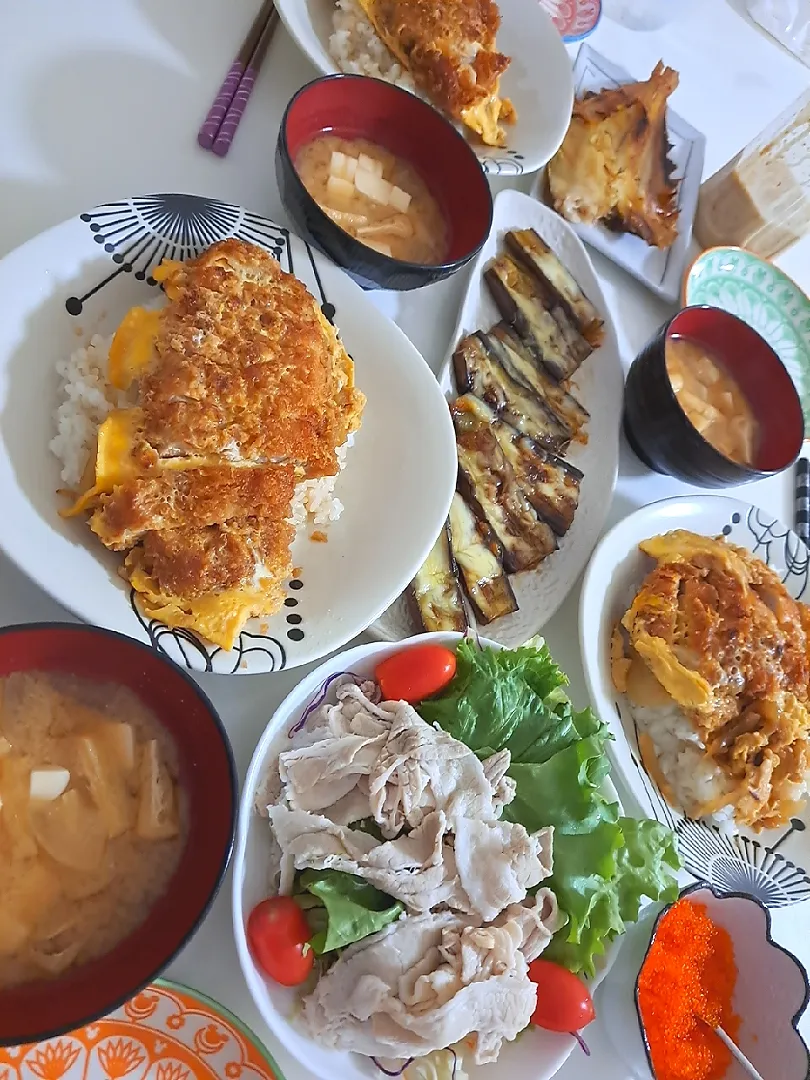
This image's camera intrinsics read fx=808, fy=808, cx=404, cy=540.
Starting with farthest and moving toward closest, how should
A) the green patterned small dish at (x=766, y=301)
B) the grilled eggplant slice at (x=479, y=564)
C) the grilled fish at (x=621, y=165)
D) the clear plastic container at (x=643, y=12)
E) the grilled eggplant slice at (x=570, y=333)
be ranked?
1. the clear plastic container at (x=643, y=12)
2. the green patterned small dish at (x=766, y=301)
3. the grilled fish at (x=621, y=165)
4. the grilled eggplant slice at (x=570, y=333)
5. the grilled eggplant slice at (x=479, y=564)

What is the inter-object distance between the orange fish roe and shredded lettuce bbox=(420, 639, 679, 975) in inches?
4.2

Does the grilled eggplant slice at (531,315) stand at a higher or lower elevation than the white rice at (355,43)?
lower

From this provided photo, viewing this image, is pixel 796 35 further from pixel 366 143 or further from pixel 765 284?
pixel 366 143

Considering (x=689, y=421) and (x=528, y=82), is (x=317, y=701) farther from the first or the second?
(x=528, y=82)

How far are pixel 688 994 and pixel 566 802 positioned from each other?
482mm

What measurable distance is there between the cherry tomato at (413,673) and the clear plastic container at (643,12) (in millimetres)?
2611

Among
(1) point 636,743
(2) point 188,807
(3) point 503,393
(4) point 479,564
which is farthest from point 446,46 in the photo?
(2) point 188,807

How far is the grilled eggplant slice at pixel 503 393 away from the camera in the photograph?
188 cm

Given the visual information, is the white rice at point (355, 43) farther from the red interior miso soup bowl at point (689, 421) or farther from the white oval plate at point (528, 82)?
the red interior miso soup bowl at point (689, 421)

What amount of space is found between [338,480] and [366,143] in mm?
845

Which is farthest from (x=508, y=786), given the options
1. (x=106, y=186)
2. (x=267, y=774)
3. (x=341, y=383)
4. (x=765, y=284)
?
(x=765, y=284)

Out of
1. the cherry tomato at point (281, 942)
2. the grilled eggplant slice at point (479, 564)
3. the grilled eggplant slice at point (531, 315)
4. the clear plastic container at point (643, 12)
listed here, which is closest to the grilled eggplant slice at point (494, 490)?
the grilled eggplant slice at point (479, 564)

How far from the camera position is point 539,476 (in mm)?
1967

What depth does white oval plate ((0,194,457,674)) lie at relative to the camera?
4.01 ft
